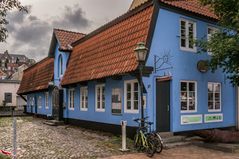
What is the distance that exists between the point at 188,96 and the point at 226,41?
3.38m

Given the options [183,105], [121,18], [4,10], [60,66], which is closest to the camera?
[4,10]

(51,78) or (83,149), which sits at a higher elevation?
(51,78)

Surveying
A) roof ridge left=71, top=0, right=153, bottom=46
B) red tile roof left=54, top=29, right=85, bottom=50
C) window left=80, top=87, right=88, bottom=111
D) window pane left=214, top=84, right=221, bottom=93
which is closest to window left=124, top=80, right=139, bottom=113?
roof ridge left=71, top=0, right=153, bottom=46

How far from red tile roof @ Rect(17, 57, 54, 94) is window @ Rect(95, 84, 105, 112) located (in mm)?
8587

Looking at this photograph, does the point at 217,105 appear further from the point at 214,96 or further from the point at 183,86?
the point at 183,86

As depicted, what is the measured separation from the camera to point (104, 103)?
16969mm

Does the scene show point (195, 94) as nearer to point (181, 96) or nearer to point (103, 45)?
point (181, 96)

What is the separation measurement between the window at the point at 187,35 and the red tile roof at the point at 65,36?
9520 mm

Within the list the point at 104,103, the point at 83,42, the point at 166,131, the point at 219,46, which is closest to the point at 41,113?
the point at 83,42

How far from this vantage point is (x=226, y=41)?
41.7 feet

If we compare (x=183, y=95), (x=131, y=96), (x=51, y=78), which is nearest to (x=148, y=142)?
(x=131, y=96)

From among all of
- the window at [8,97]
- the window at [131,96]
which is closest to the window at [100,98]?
the window at [131,96]

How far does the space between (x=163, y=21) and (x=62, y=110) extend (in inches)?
457

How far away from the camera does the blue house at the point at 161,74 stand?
13867 millimetres
